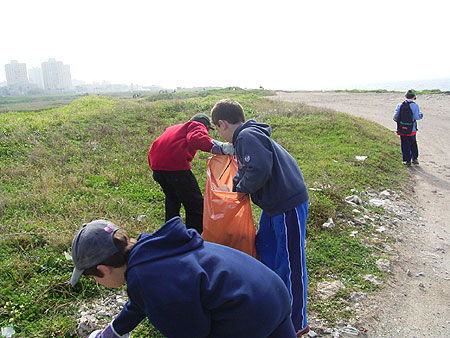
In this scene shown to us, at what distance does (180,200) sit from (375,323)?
2.31 metres

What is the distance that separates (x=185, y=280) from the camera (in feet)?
4.86

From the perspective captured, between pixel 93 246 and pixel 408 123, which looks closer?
pixel 93 246

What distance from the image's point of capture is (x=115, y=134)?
369 inches

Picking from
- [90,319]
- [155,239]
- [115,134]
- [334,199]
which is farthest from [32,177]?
[155,239]

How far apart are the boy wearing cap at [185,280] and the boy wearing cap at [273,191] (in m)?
0.82

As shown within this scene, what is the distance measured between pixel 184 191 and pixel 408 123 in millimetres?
6318

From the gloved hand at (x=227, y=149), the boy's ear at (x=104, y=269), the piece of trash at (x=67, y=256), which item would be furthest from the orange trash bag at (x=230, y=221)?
the piece of trash at (x=67, y=256)

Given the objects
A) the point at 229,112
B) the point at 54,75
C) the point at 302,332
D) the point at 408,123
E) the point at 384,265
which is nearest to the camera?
the point at 229,112

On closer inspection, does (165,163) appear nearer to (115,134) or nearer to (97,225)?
(97,225)

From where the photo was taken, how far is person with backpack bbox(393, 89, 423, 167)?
796 cm

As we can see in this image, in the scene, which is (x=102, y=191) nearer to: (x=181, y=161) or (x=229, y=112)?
(x=181, y=161)

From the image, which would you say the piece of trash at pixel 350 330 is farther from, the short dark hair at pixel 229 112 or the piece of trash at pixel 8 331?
the piece of trash at pixel 8 331

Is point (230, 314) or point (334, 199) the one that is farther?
point (334, 199)

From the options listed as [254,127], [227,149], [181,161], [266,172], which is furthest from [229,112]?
[181,161]
